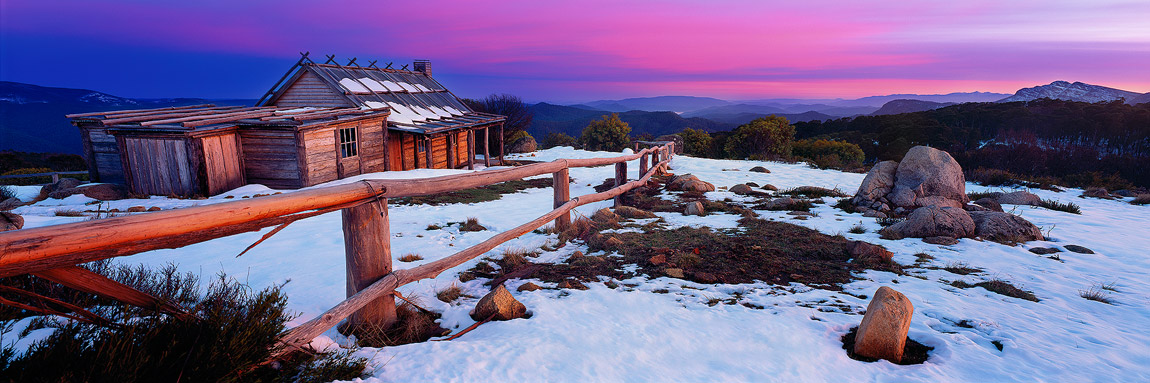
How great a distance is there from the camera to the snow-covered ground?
277 cm

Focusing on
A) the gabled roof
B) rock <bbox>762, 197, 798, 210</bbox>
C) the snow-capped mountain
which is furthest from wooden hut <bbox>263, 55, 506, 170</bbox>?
the snow-capped mountain

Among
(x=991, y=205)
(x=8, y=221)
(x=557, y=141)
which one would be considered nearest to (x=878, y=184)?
(x=991, y=205)

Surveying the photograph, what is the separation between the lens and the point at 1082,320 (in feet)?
11.9

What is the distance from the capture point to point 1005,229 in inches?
254

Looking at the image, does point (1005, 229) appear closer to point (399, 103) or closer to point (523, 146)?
point (399, 103)

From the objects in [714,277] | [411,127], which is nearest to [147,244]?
[714,277]

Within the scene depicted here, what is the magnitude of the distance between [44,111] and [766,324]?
150384 mm

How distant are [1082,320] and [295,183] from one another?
1863cm

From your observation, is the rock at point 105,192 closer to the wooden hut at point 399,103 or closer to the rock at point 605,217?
the wooden hut at point 399,103

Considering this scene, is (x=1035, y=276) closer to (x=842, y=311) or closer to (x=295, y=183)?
(x=842, y=311)

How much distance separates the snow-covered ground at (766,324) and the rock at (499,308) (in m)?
0.11

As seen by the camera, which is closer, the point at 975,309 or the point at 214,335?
the point at 214,335

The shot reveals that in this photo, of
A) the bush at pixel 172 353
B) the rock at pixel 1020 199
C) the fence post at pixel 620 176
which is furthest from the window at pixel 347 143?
the rock at pixel 1020 199

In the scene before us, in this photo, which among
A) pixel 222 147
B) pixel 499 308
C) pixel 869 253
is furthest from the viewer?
pixel 222 147
